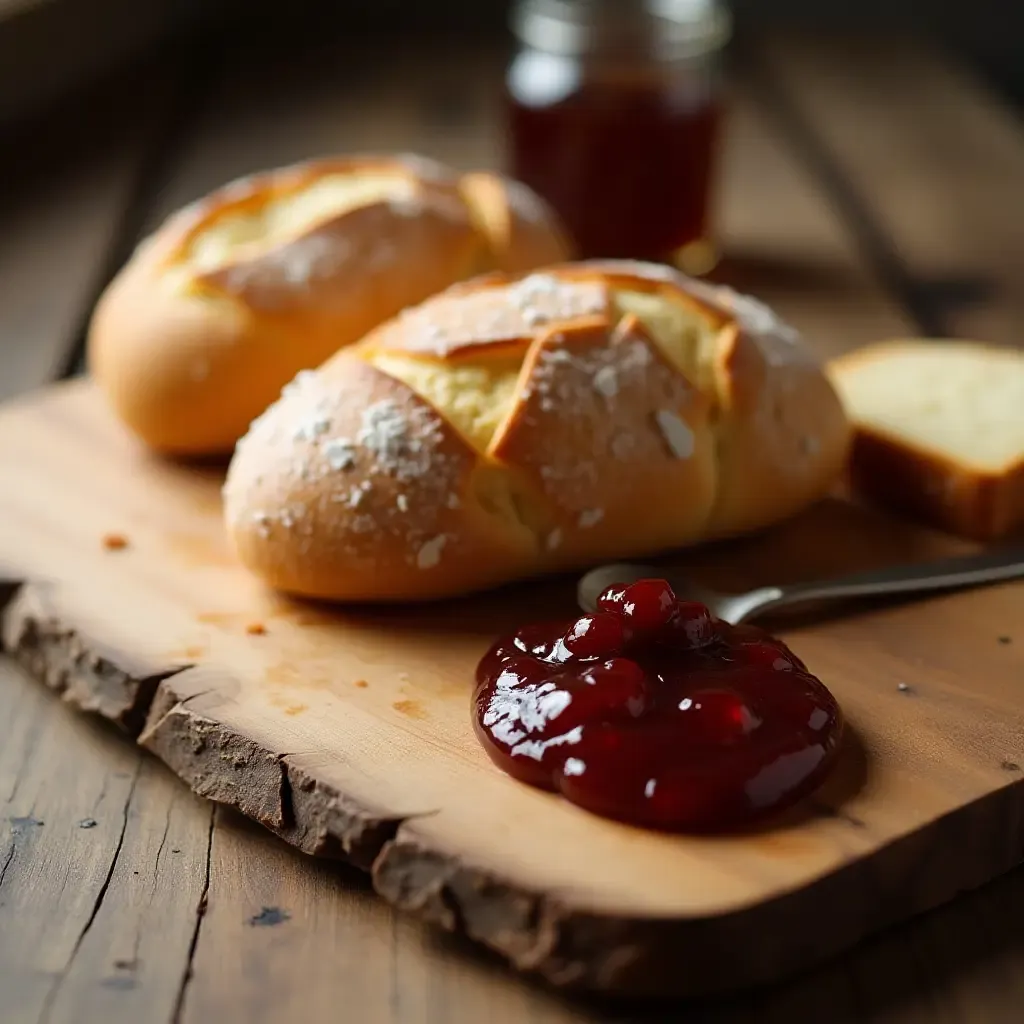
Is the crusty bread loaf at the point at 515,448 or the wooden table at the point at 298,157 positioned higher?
the crusty bread loaf at the point at 515,448

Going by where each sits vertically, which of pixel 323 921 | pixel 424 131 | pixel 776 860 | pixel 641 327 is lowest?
pixel 424 131

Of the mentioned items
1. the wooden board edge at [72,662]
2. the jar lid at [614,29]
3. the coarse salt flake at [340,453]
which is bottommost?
the wooden board edge at [72,662]

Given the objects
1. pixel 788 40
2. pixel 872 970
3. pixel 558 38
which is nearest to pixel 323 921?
pixel 872 970

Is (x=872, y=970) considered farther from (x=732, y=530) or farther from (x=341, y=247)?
(x=341, y=247)

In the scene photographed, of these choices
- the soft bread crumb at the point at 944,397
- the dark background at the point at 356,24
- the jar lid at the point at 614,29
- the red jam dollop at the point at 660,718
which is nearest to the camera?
the red jam dollop at the point at 660,718

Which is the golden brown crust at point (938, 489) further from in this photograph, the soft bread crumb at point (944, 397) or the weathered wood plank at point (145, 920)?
the weathered wood plank at point (145, 920)

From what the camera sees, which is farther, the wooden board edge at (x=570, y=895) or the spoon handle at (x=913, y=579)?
the spoon handle at (x=913, y=579)

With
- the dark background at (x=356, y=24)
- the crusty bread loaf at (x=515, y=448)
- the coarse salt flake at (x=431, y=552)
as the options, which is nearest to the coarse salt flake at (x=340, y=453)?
the crusty bread loaf at (x=515, y=448)
